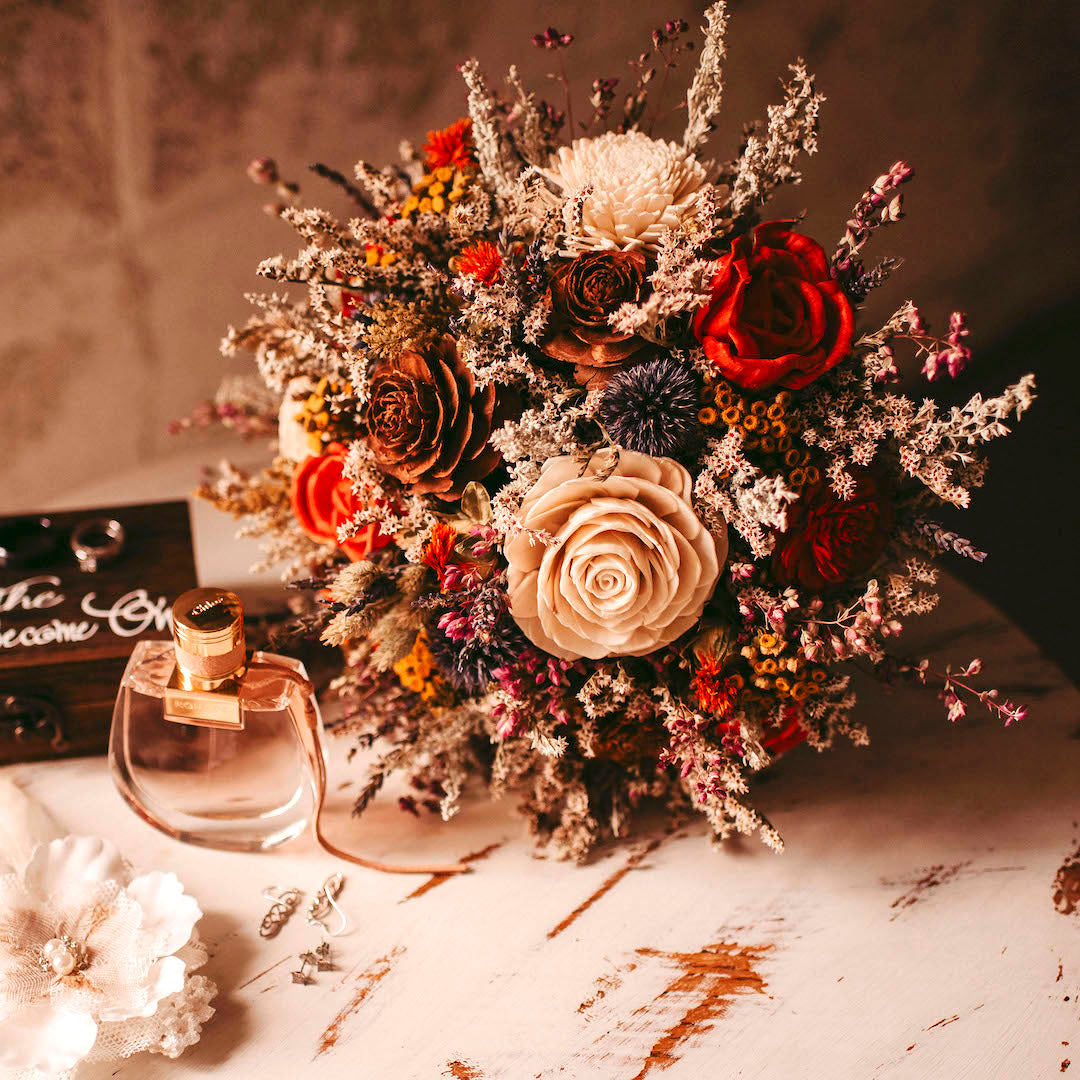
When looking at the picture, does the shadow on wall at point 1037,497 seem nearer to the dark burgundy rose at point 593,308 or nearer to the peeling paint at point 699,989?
the peeling paint at point 699,989

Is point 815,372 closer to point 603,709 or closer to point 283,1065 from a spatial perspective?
point 603,709

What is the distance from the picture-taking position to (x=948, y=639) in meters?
1.11

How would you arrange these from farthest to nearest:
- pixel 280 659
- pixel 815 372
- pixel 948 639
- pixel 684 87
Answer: pixel 684 87 < pixel 948 639 < pixel 280 659 < pixel 815 372

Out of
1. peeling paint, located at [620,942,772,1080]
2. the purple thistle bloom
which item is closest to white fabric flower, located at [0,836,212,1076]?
peeling paint, located at [620,942,772,1080]

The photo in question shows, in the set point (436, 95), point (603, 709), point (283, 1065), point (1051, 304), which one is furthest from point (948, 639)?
point (436, 95)

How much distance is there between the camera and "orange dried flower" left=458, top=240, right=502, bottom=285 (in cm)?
77

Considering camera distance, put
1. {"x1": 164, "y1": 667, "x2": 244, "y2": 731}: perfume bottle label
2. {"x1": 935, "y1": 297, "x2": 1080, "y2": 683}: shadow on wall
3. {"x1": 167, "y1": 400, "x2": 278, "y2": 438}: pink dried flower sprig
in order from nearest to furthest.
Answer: {"x1": 164, "y1": 667, "x2": 244, "y2": 731}: perfume bottle label → {"x1": 167, "y1": 400, "x2": 278, "y2": 438}: pink dried flower sprig → {"x1": 935, "y1": 297, "x2": 1080, "y2": 683}: shadow on wall

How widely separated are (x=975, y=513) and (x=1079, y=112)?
0.57 meters

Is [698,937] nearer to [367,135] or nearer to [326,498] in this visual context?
[326,498]

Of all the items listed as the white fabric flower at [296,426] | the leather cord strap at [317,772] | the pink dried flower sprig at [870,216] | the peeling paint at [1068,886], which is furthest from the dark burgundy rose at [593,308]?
the peeling paint at [1068,886]

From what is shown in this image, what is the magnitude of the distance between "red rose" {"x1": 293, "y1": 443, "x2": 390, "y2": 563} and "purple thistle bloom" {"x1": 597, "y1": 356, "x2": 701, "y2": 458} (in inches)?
10.4

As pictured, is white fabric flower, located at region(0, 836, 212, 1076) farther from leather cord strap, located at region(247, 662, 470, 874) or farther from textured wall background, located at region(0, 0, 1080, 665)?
textured wall background, located at region(0, 0, 1080, 665)

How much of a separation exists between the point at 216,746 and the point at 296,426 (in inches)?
11.9

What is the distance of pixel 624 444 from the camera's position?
28.9 inches
